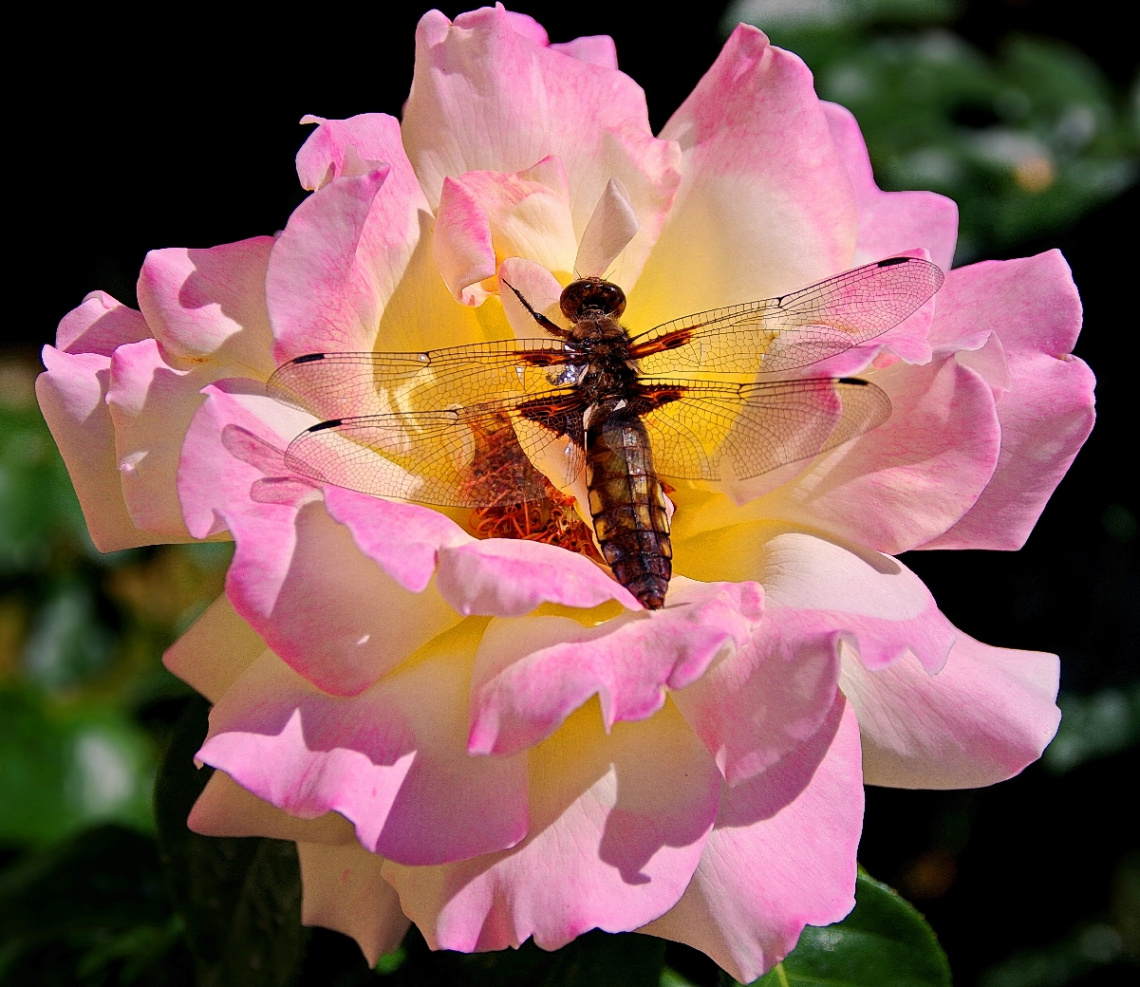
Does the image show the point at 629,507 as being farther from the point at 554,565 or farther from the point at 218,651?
the point at 218,651

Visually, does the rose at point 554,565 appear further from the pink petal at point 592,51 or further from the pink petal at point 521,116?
the pink petal at point 592,51

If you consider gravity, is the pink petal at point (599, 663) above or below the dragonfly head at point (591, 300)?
below

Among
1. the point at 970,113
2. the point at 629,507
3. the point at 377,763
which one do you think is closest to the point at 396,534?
the point at 377,763

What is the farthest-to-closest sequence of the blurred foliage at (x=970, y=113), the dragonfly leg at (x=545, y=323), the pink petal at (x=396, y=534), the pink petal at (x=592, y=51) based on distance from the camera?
the blurred foliage at (x=970, y=113) < the pink petal at (x=592, y=51) < the dragonfly leg at (x=545, y=323) < the pink petal at (x=396, y=534)

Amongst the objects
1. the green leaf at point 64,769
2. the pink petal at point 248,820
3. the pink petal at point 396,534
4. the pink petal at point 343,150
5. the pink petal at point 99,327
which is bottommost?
the green leaf at point 64,769

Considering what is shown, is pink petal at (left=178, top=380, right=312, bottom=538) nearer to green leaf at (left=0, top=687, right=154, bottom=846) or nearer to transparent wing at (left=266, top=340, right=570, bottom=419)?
transparent wing at (left=266, top=340, right=570, bottom=419)

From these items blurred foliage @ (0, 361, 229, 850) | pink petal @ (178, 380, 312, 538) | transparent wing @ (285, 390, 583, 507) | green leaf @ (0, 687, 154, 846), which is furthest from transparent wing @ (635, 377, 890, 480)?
green leaf @ (0, 687, 154, 846)

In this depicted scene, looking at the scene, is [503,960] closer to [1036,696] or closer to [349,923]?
[349,923]

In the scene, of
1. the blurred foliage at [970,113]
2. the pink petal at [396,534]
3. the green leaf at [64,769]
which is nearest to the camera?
the pink petal at [396,534]

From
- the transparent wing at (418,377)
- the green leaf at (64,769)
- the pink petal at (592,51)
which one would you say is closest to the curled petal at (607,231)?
the transparent wing at (418,377)

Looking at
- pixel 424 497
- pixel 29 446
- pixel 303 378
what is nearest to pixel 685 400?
Answer: pixel 424 497
